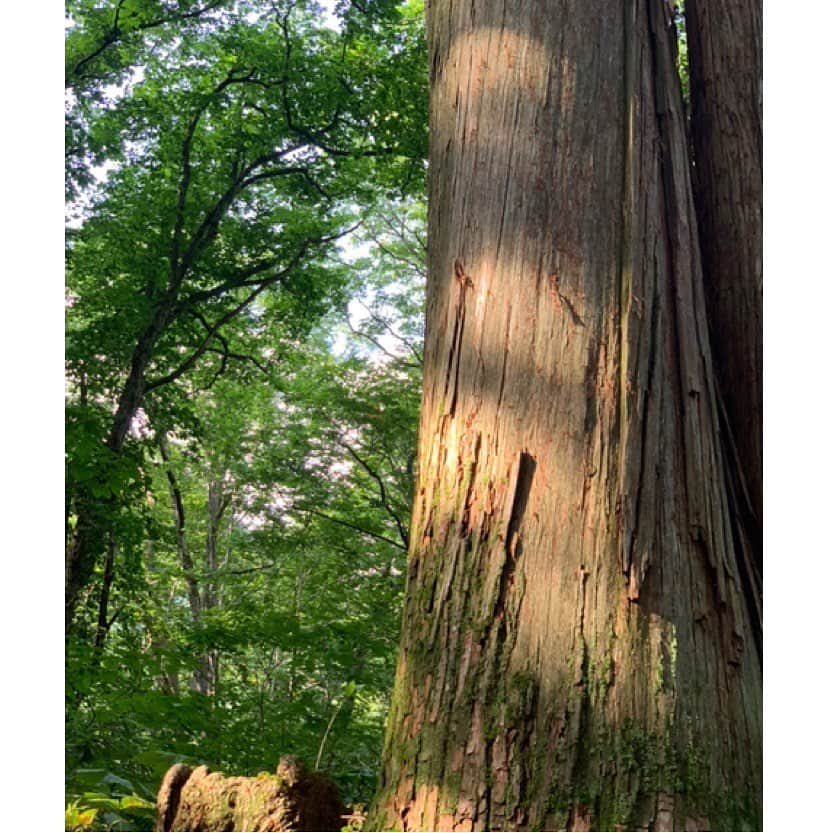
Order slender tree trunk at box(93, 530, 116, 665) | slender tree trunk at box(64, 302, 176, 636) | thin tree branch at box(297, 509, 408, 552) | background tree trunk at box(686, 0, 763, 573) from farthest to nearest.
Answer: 1. thin tree branch at box(297, 509, 408, 552)
2. slender tree trunk at box(93, 530, 116, 665)
3. slender tree trunk at box(64, 302, 176, 636)
4. background tree trunk at box(686, 0, 763, 573)

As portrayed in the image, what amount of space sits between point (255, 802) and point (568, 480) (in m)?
1.10

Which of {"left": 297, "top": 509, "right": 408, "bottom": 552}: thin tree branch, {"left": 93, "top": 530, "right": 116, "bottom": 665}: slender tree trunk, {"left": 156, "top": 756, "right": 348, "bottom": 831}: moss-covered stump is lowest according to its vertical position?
{"left": 156, "top": 756, "right": 348, "bottom": 831}: moss-covered stump

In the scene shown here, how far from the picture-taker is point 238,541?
10172mm

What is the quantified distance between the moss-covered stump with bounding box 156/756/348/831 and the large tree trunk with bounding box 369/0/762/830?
0.30 metres

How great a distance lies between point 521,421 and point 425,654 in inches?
21.5

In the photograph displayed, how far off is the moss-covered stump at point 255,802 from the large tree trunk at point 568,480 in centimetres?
30

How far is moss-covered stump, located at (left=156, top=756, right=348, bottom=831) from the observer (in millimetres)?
1897

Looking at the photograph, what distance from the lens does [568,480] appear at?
1.67 metres

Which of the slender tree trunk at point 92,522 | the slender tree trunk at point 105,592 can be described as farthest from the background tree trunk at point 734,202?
the slender tree trunk at point 105,592

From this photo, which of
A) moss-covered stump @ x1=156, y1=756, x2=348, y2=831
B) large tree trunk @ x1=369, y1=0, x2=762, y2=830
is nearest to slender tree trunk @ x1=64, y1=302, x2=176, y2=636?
moss-covered stump @ x1=156, y1=756, x2=348, y2=831

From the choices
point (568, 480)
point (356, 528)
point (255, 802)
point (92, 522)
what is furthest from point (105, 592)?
point (568, 480)

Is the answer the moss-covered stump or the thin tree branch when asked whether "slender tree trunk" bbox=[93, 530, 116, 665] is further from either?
the moss-covered stump

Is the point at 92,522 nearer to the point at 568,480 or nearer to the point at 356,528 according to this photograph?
the point at 356,528
